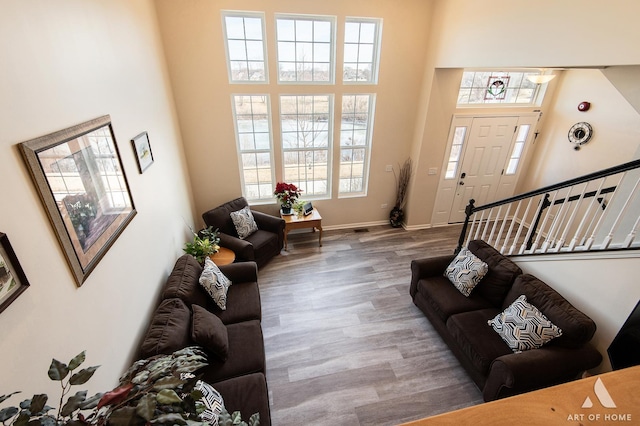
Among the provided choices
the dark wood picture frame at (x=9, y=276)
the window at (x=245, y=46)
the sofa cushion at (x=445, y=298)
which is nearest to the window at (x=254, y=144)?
the window at (x=245, y=46)

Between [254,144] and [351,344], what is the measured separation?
3.34m

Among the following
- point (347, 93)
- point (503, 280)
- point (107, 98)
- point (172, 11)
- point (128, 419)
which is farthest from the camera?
point (347, 93)

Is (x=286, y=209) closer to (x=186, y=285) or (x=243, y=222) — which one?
(x=243, y=222)

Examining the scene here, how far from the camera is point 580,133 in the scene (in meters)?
4.48

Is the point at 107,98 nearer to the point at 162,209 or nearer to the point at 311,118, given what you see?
the point at 162,209

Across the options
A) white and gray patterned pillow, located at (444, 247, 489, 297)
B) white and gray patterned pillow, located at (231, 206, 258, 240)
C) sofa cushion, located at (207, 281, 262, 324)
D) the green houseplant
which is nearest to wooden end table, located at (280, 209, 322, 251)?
white and gray patterned pillow, located at (231, 206, 258, 240)

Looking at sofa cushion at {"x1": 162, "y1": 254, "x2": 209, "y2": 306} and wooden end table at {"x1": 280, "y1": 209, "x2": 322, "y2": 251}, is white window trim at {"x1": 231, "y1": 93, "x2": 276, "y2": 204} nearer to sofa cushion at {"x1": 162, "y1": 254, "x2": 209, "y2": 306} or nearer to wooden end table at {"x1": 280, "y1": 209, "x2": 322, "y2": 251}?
wooden end table at {"x1": 280, "y1": 209, "x2": 322, "y2": 251}

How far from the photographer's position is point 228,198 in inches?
185

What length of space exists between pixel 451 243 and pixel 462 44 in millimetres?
3141

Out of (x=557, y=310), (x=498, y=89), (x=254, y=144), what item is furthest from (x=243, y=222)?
(x=498, y=89)

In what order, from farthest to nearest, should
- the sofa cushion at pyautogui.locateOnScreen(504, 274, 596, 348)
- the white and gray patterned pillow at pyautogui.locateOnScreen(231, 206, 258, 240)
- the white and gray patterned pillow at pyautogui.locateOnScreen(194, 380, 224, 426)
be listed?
the white and gray patterned pillow at pyautogui.locateOnScreen(231, 206, 258, 240)
the sofa cushion at pyautogui.locateOnScreen(504, 274, 596, 348)
the white and gray patterned pillow at pyautogui.locateOnScreen(194, 380, 224, 426)

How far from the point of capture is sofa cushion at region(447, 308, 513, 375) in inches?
97.7

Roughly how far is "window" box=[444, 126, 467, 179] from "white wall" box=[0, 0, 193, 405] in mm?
4695

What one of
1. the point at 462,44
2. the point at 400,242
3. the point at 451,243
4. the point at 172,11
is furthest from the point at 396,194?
the point at 172,11
